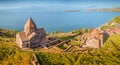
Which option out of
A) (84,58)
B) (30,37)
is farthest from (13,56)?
(84,58)

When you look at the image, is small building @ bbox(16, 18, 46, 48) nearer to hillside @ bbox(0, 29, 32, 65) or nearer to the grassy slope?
hillside @ bbox(0, 29, 32, 65)

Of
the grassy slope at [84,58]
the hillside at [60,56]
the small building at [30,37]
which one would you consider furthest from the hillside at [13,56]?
the grassy slope at [84,58]

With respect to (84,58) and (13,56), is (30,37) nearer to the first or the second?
(13,56)

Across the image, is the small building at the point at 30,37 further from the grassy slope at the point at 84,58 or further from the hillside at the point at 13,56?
the grassy slope at the point at 84,58

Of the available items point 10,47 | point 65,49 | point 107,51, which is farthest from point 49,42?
point 107,51

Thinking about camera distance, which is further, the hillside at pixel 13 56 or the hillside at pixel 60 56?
the hillside at pixel 60 56

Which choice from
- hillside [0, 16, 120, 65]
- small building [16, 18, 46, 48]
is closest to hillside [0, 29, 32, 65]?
hillside [0, 16, 120, 65]

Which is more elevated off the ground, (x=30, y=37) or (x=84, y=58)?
(x=30, y=37)

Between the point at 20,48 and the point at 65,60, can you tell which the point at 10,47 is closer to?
the point at 20,48
